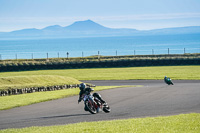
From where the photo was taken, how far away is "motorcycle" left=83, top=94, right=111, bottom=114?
15195 millimetres

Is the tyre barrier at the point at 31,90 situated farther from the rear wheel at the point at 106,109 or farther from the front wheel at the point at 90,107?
the rear wheel at the point at 106,109

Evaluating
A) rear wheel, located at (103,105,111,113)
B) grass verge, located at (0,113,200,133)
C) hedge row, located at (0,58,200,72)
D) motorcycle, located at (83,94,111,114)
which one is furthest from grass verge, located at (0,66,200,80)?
grass verge, located at (0,113,200,133)

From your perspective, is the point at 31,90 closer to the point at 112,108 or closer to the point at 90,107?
the point at 112,108

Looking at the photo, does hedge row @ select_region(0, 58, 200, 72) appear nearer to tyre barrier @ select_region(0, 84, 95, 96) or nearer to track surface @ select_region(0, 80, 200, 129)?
tyre barrier @ select_region(0, 84, 95, 96)

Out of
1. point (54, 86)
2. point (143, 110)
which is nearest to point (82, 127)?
point (143, 110)

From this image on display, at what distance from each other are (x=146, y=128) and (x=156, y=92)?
1222 centimetres

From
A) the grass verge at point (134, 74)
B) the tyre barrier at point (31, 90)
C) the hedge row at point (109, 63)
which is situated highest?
the hedge row at point (109, 63)

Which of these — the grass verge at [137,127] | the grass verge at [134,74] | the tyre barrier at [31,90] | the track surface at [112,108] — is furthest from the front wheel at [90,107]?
the grass verge at [134,74]

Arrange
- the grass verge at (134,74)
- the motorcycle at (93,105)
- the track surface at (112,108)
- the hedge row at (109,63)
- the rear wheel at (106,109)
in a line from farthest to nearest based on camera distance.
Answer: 1. the hedge row at (109,63)
2. the grass verge at (134,74)
3. the rear wheel at (106,109)
4. the motorcycle at (93,105)
5. the track surface at (112,108)

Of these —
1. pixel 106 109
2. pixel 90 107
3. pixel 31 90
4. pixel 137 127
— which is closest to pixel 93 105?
pixel 90 107

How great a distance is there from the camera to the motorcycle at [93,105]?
15195 mm

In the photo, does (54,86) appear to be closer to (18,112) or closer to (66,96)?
(66,96)

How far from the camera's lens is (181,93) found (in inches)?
878

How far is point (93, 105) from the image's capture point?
15.5 m
